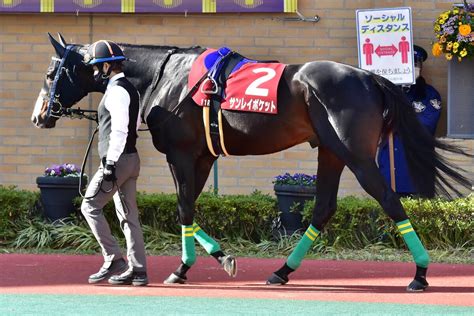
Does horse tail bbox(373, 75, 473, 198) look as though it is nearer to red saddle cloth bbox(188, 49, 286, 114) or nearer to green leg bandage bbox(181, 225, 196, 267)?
red saddle cloth bbox(188, 49, 286, 114)

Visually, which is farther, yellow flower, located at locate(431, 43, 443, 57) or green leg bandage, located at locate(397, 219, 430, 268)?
yellow flower, located at locate(431, 43, 443, 57)

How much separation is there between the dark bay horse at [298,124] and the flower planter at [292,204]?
2110 millimetres

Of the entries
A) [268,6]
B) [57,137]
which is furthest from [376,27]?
[57,137]

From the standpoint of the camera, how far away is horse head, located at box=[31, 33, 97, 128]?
904cm

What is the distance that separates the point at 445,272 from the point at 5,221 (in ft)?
15.2

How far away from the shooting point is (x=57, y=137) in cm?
1330

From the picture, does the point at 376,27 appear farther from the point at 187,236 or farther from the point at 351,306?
the point at 351,306

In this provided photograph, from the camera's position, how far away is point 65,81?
9086mm

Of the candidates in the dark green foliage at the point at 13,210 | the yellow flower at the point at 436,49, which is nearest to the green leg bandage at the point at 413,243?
the yellow flower at the point at 436,49

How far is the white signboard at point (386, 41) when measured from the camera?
11.8 meters

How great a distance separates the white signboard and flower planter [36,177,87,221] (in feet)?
11.4

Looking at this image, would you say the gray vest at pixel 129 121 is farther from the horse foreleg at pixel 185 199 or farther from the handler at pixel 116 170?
the horse foreleg at pixel 185 199

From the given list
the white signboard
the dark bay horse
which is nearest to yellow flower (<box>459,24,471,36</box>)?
the white signboard

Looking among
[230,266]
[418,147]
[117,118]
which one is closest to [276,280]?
[230,266]
